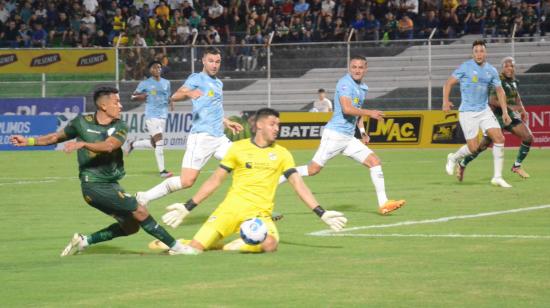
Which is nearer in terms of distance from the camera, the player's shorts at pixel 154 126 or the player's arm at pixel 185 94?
the player's arm at pixel 185 94

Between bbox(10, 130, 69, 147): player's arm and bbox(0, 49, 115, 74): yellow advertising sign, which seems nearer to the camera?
bbox(10, 130, 69, 147): player's arm

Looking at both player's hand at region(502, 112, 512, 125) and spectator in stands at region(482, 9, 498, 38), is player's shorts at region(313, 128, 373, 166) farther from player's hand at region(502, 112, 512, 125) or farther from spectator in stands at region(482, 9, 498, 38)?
spectator in stands at region(482, 9, 498, 38)

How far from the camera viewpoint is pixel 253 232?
1177 centimetres

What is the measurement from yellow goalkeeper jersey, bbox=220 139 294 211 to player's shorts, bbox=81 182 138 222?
113 cm

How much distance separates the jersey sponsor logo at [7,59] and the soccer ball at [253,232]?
102ft

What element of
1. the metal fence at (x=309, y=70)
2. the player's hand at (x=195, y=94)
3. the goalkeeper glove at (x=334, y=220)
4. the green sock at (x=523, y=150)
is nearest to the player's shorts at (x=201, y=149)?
the player's hand at (x=195, y=94)

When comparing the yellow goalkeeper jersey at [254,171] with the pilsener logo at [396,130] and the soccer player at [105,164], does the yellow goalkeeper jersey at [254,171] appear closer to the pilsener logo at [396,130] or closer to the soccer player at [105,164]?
the soccer player at [105,164]

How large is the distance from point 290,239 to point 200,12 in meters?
33.3

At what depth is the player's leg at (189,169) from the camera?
1531 cm

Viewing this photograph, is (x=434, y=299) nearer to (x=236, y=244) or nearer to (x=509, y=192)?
(x=236, y=244)

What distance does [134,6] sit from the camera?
45.5 m

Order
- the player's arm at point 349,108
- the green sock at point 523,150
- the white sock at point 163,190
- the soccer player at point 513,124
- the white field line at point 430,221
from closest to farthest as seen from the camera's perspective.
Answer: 1. the white field line at point 430,221
2. the white sock at point 163,190
3. the player's arm at point 349,108
4. the soccer player at point 513,124
5. the green sock at point 523,150

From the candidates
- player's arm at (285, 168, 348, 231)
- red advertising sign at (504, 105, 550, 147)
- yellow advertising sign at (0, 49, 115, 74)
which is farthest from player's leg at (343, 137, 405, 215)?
yellow advertising sign at (0, 49, 115, 74)

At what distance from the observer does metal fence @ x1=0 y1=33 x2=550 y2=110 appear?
119 ft
